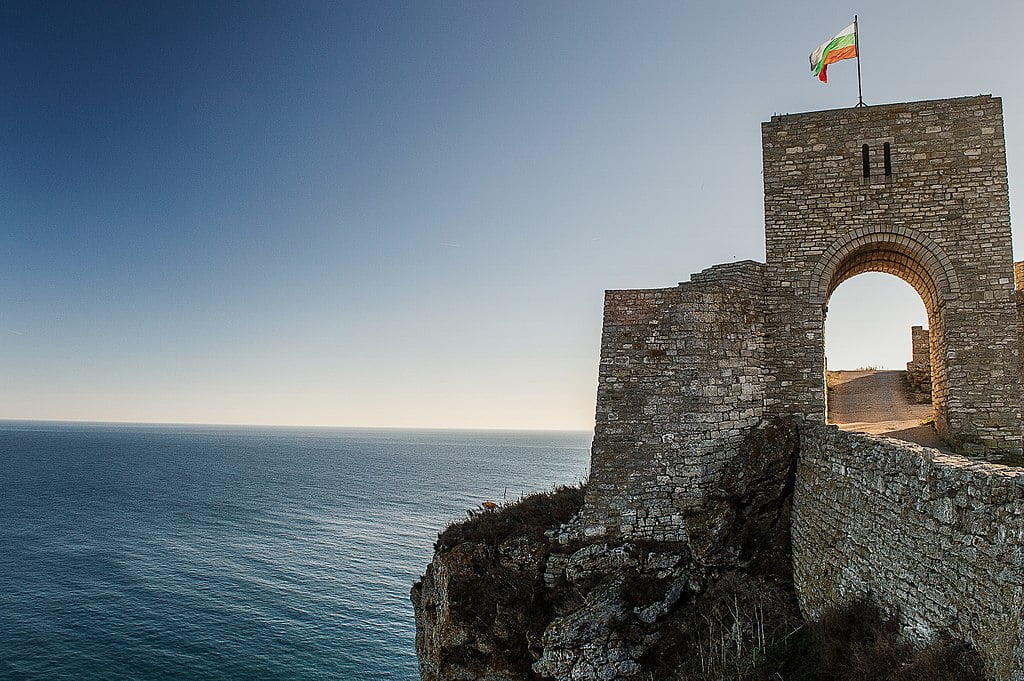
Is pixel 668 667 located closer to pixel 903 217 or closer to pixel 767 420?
pixel 767 420

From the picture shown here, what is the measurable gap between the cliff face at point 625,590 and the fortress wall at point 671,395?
0.46m

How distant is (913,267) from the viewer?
1406cm

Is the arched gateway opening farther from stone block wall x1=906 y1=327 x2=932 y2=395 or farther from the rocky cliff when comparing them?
stone block wall x1=906 y1=327 x2=932 y2=395

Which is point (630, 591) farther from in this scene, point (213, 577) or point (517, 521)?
point (213, 577)

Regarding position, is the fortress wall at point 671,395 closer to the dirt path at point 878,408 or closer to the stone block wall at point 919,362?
the dirt path at point 878,408

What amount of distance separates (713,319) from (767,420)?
253 centimetres

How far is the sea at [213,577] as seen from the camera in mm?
27453

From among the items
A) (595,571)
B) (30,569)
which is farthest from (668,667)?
(30,569)

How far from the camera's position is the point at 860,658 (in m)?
8.13

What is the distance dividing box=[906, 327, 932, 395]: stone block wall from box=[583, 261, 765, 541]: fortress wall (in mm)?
8939

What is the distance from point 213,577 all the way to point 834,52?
4163cm

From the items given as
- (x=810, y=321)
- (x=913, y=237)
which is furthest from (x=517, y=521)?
(x=913, y=237)

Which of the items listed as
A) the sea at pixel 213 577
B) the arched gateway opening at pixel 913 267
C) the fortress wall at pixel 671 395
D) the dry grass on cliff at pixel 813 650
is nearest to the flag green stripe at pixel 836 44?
the arched gateway opening at pixel 913 267

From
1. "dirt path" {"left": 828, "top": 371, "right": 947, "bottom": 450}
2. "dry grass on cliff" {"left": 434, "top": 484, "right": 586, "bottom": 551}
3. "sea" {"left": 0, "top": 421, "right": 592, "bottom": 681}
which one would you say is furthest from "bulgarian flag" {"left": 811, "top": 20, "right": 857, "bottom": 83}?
"sea" {"left": 0, "top": 421, "right": 592, "bottom": 681}
